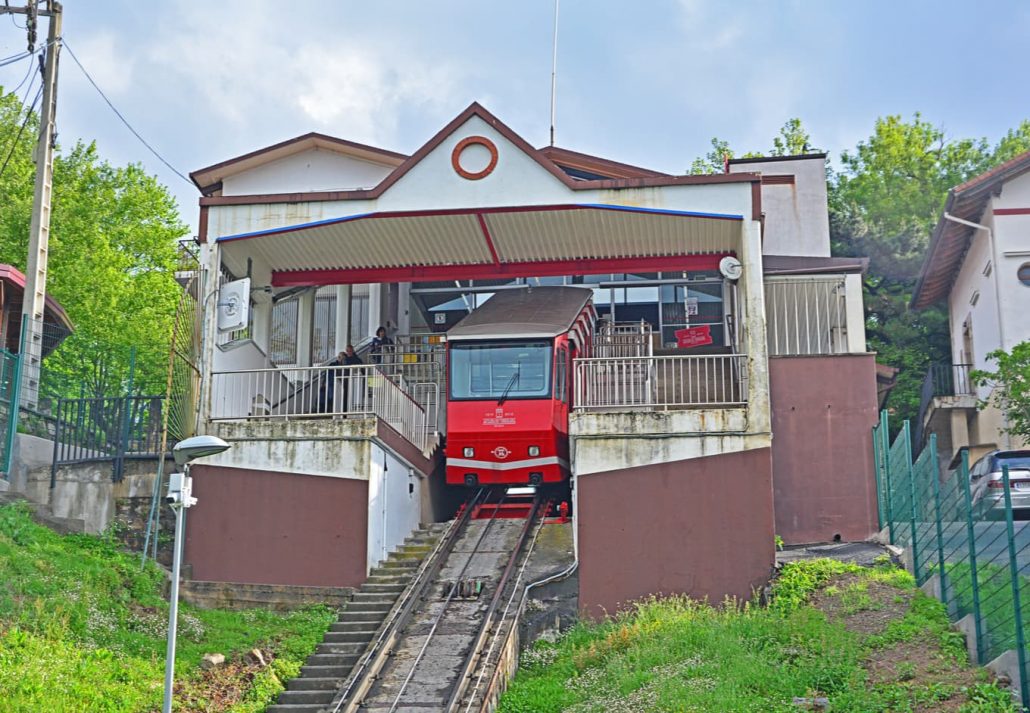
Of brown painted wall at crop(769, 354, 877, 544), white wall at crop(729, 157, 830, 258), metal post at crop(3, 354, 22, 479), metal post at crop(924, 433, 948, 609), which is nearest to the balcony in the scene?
white wall at crop(729, 157, 830, 258)

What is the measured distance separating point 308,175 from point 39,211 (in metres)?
6.43

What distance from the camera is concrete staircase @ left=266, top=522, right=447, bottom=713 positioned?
1700 cm

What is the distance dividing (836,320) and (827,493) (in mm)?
4048

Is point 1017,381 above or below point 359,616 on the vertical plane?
above

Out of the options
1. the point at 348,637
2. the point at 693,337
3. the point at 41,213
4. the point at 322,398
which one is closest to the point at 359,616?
the point at 348,637

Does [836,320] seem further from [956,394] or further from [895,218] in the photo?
[895,218]

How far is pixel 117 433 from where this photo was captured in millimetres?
22953

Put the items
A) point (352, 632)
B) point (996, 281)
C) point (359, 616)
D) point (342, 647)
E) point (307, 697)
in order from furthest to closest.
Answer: point (996, 281), point (359, 616), point (352, 632), point (342, 647), point (307, 697)

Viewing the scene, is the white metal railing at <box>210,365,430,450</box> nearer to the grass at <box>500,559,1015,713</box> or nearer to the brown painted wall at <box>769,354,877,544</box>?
the grass at <box>500,559,1015,713</box>

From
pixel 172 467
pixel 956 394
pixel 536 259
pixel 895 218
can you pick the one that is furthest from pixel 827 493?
pixel 895 218

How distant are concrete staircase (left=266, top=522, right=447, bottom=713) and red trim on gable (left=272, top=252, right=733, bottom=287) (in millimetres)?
5426

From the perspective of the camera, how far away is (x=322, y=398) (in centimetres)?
2577

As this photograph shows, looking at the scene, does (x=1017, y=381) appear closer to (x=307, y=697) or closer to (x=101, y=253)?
(x=307, y=697)

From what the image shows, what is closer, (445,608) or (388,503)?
(445,608)
